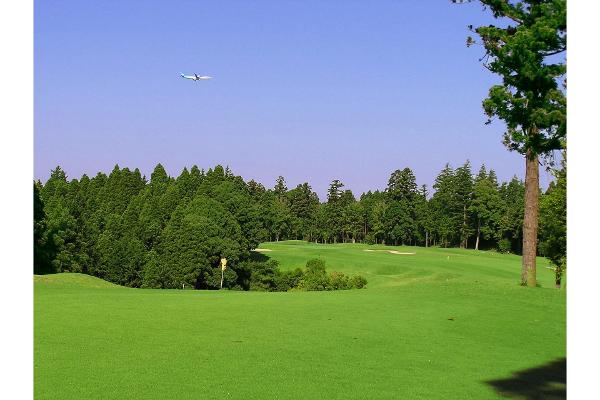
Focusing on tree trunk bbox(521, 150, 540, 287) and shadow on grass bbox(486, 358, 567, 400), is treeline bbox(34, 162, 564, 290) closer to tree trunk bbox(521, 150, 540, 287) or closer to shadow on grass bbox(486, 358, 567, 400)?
tree trunk bbox(521, 150, 540, 287)

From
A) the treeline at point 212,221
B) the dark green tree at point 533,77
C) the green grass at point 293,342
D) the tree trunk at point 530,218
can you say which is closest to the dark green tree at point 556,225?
the tree trunk at point 530,218

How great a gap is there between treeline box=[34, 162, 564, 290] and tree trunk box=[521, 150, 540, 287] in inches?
1648

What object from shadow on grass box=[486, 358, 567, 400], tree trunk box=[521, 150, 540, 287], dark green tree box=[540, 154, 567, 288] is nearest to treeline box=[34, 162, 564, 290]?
dark green tree box=[540, 154, 567, 288]

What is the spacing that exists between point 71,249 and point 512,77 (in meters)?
70.4

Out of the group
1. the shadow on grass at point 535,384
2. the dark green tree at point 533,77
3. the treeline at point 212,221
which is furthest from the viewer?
the treeline at point 212,221

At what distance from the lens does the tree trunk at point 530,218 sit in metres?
23.7

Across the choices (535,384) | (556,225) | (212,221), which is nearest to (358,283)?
(212,221)

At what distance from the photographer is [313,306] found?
16.4 m

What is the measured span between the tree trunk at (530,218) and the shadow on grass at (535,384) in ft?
47.0

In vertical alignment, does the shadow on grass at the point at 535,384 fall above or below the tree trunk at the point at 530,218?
below

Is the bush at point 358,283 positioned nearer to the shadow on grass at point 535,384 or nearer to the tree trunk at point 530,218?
the tree trunk at point 530,218

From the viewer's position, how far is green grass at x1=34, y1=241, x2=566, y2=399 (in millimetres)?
8242

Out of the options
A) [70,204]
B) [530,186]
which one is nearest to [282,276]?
[70,204]

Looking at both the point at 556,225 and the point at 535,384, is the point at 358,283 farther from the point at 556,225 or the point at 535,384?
the point at 535,384
